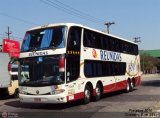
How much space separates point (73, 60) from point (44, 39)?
1.60 metres

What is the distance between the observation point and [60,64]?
16.7m

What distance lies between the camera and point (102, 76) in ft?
71.2

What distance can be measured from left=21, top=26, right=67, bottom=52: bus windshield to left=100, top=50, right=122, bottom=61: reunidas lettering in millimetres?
4599

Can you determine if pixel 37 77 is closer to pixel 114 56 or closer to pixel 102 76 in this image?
pixel 102 76

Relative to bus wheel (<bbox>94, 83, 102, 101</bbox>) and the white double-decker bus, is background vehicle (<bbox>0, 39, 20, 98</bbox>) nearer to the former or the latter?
the white double-decker bus

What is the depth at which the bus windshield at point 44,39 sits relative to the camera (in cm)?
1731

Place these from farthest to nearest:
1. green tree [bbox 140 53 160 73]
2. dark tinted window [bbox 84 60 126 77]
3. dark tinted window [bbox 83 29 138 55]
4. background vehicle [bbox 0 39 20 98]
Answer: green tree [bbox 140 53 160 73]
background vehicle [bbox 0 39 20 98]
dark tinted window [bbox 83 29 138 55]
dark tinted window [bbox 84 60 126 77]

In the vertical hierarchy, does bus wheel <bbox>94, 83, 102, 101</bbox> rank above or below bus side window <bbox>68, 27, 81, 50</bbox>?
below

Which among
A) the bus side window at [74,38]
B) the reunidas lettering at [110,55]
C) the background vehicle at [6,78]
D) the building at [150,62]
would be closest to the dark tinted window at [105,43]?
the reunidas lettering at [110,55]

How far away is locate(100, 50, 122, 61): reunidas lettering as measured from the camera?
71.8 ft

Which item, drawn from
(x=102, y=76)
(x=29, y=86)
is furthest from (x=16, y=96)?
(x=29, y=86)

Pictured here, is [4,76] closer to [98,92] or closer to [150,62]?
[98,92]

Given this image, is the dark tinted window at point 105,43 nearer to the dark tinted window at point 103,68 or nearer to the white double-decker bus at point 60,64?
the white double-decker bus at point 60,64

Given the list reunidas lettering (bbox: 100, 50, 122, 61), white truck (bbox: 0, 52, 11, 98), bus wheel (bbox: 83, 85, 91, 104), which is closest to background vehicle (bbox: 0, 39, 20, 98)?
white truck (bbox: 0, 52, 11, 98)
